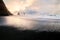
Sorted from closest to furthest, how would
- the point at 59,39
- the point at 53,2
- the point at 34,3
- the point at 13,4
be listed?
1. the point at 59,39
2. the point at 13,4
3. the point at 34,3
4. the point at 53,2

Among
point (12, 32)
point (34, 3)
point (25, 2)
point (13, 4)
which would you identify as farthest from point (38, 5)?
point (12, 32)

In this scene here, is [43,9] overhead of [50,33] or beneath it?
beneath

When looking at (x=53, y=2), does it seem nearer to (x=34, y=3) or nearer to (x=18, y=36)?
(x=34, y=3)

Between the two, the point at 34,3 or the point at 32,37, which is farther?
the point at 34,3

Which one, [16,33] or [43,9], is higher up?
[16,33]

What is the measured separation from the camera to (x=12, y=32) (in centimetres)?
50

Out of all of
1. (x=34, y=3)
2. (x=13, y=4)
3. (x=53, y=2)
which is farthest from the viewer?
(x=53, y=2)

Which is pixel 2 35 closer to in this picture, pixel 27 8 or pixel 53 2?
pixel 27 8

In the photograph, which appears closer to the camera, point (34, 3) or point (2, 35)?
point (2, 35)

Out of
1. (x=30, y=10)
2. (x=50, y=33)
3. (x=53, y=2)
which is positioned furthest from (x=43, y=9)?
(x=50, y=33)

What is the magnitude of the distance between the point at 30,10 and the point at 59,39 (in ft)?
6.41

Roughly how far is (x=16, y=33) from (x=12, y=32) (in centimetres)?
1

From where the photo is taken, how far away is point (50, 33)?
1.62ft

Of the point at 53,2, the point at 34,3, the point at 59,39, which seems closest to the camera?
the point at 59,39
